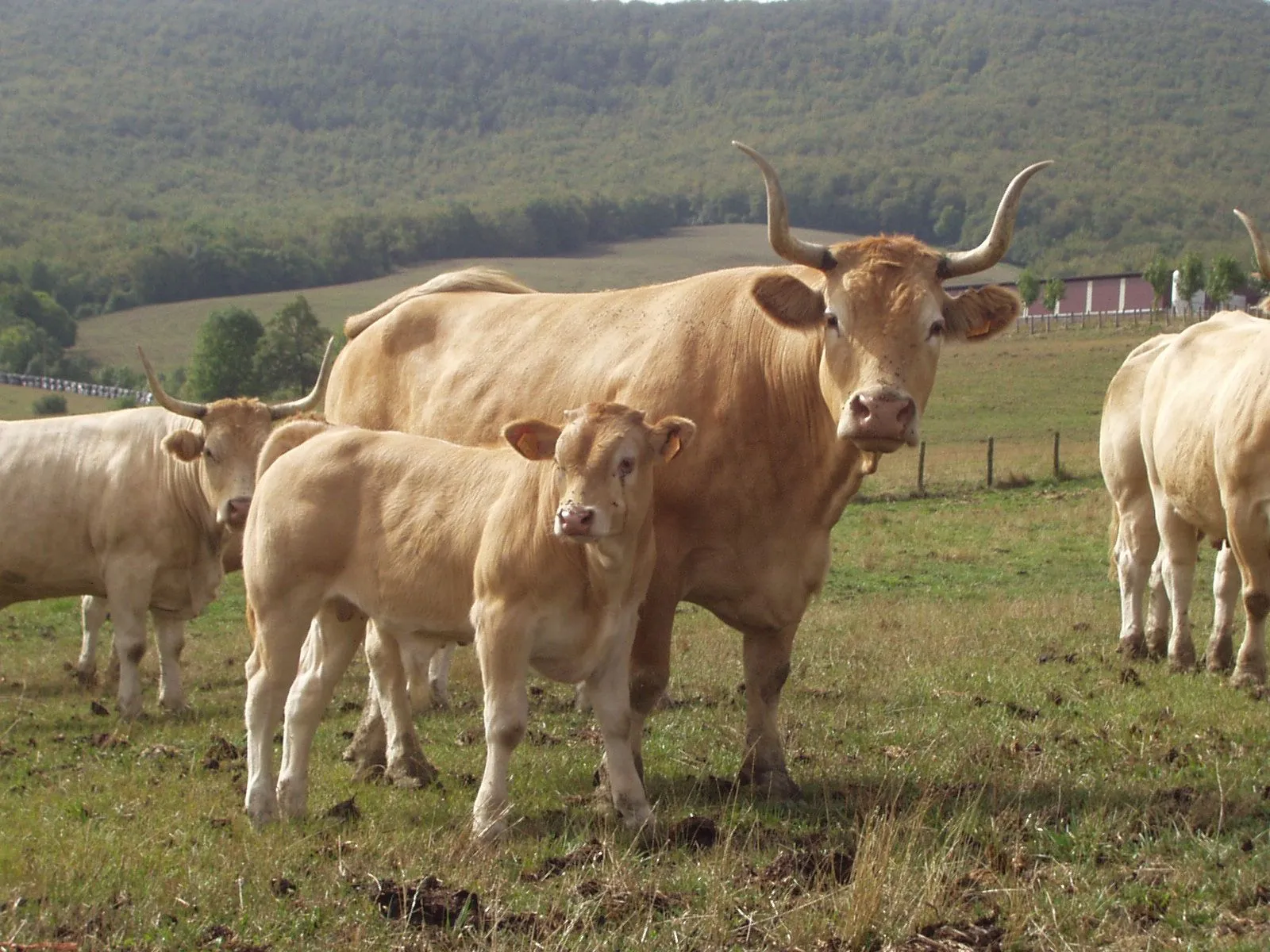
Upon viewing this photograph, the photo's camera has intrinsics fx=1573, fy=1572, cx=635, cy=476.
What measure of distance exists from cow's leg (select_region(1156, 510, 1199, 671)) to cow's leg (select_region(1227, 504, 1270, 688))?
0.97 metres

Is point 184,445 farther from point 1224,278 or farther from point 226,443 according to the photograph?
point 1224,278

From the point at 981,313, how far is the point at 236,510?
647 cm

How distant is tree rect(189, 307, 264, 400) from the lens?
2936 inches

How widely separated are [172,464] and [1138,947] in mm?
10346

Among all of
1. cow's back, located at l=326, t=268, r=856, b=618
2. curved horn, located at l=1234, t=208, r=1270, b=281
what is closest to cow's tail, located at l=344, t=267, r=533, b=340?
cow's back, located at l=326, t=268, r=856, b=618

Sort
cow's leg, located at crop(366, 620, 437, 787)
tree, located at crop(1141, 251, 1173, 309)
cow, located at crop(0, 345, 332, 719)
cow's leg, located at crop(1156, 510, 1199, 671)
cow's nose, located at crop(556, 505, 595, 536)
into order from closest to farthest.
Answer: cow's nose, located at crop(556, 505, 595, 536) < cow's leg, located at crop(366, 620, 437, 787) < cow's leg, located at crop(1156, 510, 1199, 671) < cow, located at crop(0, 345, 332, 719) < tree, located at crop(1141, 251, 1173, 309)

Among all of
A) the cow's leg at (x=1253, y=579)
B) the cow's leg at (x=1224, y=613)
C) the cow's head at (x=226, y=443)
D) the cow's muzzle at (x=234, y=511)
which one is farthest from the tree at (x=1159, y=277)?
the cow's muzzle at (x=234, y=511)

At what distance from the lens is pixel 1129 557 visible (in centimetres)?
1394

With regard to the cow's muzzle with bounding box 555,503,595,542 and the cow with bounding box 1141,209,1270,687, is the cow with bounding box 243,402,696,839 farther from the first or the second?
the cow with bounding box 1141,209,1270,687

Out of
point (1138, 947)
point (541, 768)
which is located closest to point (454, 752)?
point (541, 768)

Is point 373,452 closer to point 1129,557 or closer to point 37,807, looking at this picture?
point 37,807

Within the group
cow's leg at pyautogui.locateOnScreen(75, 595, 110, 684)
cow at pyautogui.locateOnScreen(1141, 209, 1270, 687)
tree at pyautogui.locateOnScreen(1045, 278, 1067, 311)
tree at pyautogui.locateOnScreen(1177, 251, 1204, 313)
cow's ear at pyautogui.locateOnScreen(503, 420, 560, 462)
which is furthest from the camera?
tree at pyautogui.locateOnScreen(1045, 278, 1067, 311)

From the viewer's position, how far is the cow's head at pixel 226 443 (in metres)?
12.7

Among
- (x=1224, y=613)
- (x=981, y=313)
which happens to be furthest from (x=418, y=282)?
(x=981, y=313)
